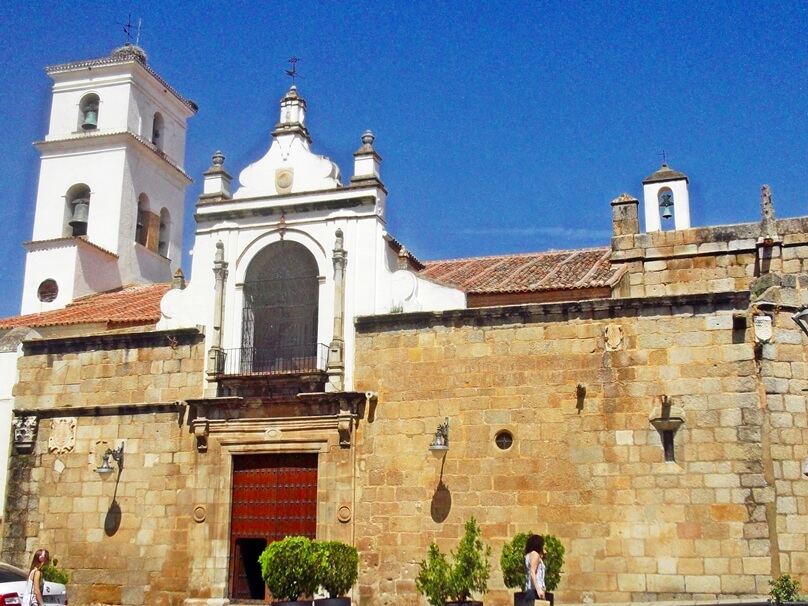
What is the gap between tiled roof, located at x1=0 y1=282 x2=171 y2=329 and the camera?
20141mm

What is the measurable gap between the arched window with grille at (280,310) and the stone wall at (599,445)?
1537mm

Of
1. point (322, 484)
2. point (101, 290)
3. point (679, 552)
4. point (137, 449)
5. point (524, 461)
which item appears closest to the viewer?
point (679, 552)

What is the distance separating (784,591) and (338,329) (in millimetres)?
8211

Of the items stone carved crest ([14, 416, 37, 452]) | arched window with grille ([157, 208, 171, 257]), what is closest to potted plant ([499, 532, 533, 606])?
stone carved crest ([14, 416, 37, 452])

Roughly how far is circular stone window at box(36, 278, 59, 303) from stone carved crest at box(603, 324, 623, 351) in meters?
16.1

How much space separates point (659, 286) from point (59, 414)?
1170cm

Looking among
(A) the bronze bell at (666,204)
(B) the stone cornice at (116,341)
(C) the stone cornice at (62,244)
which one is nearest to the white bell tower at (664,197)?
(A) the bronze bell at (666,204)

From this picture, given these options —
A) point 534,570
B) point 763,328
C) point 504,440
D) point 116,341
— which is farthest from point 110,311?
point 763,328

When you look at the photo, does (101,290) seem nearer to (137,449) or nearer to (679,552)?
(137,449)

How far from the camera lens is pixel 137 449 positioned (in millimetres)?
17109

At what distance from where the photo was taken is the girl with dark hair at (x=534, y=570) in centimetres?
1113

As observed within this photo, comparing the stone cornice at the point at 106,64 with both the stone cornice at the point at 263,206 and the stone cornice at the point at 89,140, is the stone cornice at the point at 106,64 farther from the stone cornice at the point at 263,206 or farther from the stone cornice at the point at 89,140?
the stone cornice at the point at 263,206

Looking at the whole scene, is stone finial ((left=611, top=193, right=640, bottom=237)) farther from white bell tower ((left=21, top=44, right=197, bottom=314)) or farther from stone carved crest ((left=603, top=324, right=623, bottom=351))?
white bell tower ((left=21, top=44, right=197, bottom=314))

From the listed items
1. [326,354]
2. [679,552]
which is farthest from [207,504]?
[679,552]
